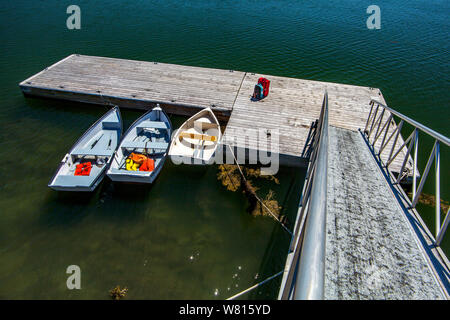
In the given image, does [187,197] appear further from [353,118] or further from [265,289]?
[353,118]

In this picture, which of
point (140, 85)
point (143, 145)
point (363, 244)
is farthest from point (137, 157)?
point (363, 244)

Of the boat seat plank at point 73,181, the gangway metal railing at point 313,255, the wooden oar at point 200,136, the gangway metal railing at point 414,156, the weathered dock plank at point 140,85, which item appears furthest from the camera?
the weathered dock plank at point 140,85

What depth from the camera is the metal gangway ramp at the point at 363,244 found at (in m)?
3.68

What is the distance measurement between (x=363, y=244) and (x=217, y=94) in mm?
12420

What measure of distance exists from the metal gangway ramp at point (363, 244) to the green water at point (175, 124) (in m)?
3.74

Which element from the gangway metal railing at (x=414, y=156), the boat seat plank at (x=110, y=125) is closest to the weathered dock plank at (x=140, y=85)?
the boat seat plank at (x=110, y=125)

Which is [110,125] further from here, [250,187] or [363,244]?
[363,244]

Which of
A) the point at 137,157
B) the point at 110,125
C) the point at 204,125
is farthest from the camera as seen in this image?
the point at 110,125

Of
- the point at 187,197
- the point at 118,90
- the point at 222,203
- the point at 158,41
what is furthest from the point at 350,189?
the point at 158,41

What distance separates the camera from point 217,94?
15656 millimetres

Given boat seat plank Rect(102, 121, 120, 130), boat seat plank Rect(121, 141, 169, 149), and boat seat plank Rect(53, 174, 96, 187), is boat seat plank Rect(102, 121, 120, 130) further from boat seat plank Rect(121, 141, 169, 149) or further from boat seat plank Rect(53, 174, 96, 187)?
boat seat plank Rect(53, 174, 96, 187)

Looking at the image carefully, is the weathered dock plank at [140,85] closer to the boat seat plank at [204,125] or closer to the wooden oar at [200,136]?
the boat seat plank at [204,125]
